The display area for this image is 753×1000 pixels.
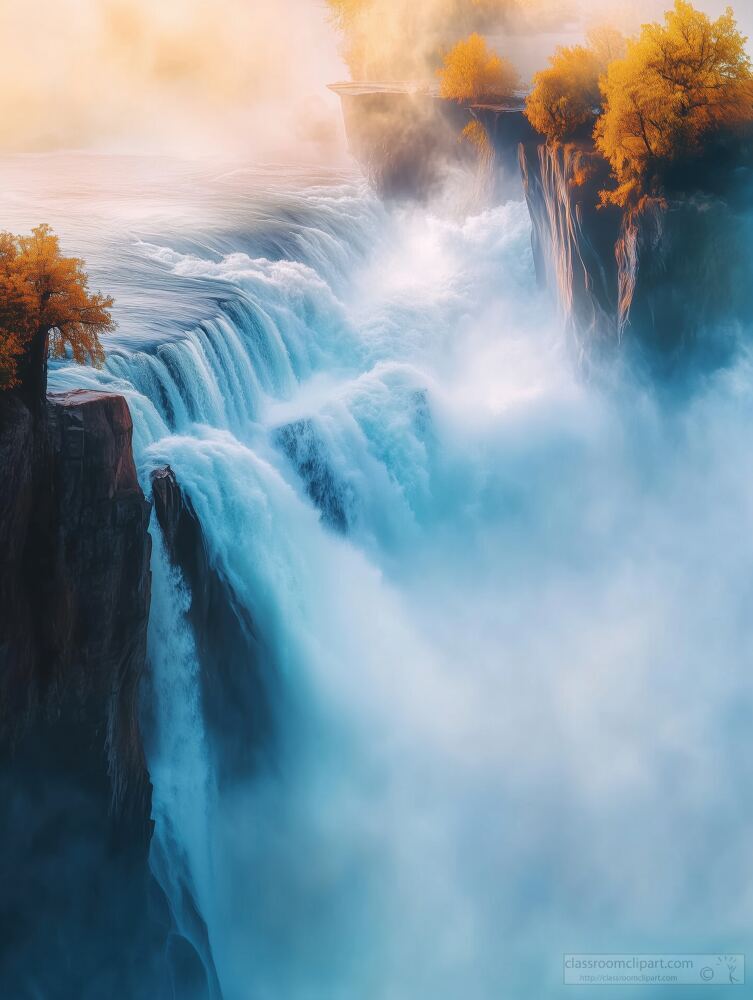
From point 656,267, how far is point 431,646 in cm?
1300

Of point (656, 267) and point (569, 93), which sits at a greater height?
point (569, 93)

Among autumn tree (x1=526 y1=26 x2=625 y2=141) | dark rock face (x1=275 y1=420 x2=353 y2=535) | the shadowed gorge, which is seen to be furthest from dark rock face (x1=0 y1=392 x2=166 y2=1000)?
autumn tree (x1=526 y1=26 x2=625 y2=141)

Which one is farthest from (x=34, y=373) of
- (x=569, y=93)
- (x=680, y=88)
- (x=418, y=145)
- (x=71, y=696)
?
(x=418, y=145)

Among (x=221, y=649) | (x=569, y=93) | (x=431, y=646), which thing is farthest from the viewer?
(x=569, y=93)

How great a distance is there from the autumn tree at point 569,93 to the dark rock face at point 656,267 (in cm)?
159

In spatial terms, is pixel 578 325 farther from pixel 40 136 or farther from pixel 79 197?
pixel 40 136

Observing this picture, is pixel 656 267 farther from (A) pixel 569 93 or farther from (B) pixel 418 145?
(B) pixel 418 145

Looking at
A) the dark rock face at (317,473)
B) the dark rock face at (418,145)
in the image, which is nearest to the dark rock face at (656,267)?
the dark rock face at (317,473)

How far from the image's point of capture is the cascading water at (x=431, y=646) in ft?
56.2

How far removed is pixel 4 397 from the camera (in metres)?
11.9

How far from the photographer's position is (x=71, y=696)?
12.8 meters

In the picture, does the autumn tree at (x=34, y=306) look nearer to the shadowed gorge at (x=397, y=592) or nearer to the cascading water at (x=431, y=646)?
the shadowed gorge at (x=397, y=592)

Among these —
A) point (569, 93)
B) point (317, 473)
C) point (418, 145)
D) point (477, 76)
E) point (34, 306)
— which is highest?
point (477, 76)

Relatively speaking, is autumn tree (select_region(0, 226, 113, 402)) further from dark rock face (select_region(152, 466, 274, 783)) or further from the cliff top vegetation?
the cliff top vegetation
